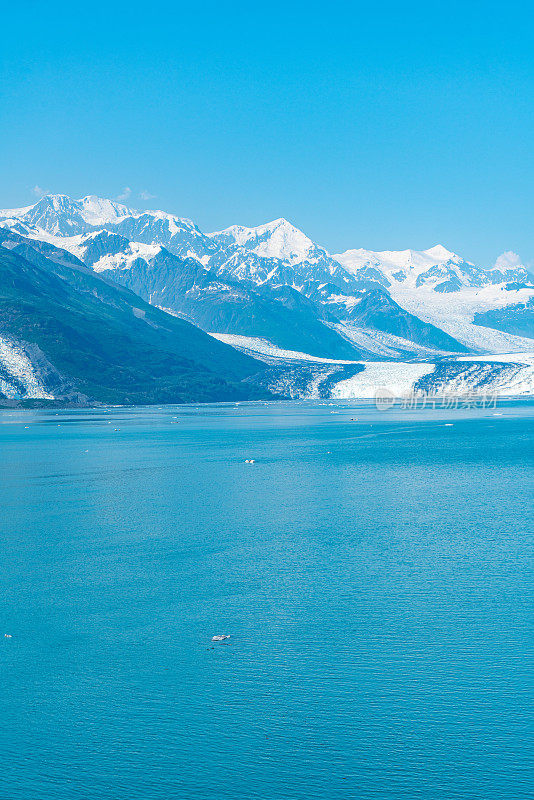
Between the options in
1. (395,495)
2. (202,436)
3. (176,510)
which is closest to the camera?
(176,510)

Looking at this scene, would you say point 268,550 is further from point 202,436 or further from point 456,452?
point 202,436

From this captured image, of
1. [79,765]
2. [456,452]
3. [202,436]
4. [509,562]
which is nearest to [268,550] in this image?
[509,562]

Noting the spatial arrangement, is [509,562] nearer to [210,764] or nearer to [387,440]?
Answer: [210,764]

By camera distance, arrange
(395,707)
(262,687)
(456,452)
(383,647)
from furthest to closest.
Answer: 1. (456,452)
2. (383,647)
3. (262,687)
4. (395,707)

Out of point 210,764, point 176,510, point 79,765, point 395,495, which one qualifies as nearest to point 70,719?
point 79,765

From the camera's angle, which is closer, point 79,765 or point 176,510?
point 79,765

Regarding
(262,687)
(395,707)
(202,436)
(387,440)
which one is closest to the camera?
(395,707)
